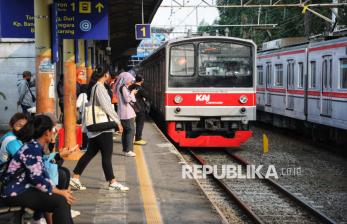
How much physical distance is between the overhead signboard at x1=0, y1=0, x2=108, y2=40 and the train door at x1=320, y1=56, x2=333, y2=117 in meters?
6.04

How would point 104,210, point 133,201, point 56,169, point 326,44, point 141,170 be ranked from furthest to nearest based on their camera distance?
point 326,44 < point 141,170 < point 133,201 < point 104,210 < point 56,169

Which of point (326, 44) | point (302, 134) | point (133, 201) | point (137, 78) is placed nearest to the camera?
point (133, 201)

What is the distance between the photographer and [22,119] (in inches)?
222

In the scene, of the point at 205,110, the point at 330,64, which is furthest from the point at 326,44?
the point at 205,110

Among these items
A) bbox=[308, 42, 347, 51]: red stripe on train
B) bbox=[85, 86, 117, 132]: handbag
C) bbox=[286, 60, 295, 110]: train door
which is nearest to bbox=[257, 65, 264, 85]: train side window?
bbox=[286, 60, 295, 110]: train door

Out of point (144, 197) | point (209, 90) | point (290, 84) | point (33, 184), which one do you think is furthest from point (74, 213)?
point (290, 84)

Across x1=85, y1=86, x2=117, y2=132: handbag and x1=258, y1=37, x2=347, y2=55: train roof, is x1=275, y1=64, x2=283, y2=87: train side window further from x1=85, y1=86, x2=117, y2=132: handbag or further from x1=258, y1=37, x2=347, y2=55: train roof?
x1=85, y1=86, x2=117, y2=132: handbag

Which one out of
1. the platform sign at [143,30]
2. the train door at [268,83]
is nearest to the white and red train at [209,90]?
the train door at [268,83]

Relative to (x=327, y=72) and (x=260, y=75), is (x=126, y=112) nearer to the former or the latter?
(x=327, y=72)

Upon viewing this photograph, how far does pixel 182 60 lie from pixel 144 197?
692cm

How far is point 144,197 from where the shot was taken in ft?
24.9

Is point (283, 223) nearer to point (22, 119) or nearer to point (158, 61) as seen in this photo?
point (22, 119)

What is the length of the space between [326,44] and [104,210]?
31.7 feet

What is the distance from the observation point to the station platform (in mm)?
6570
